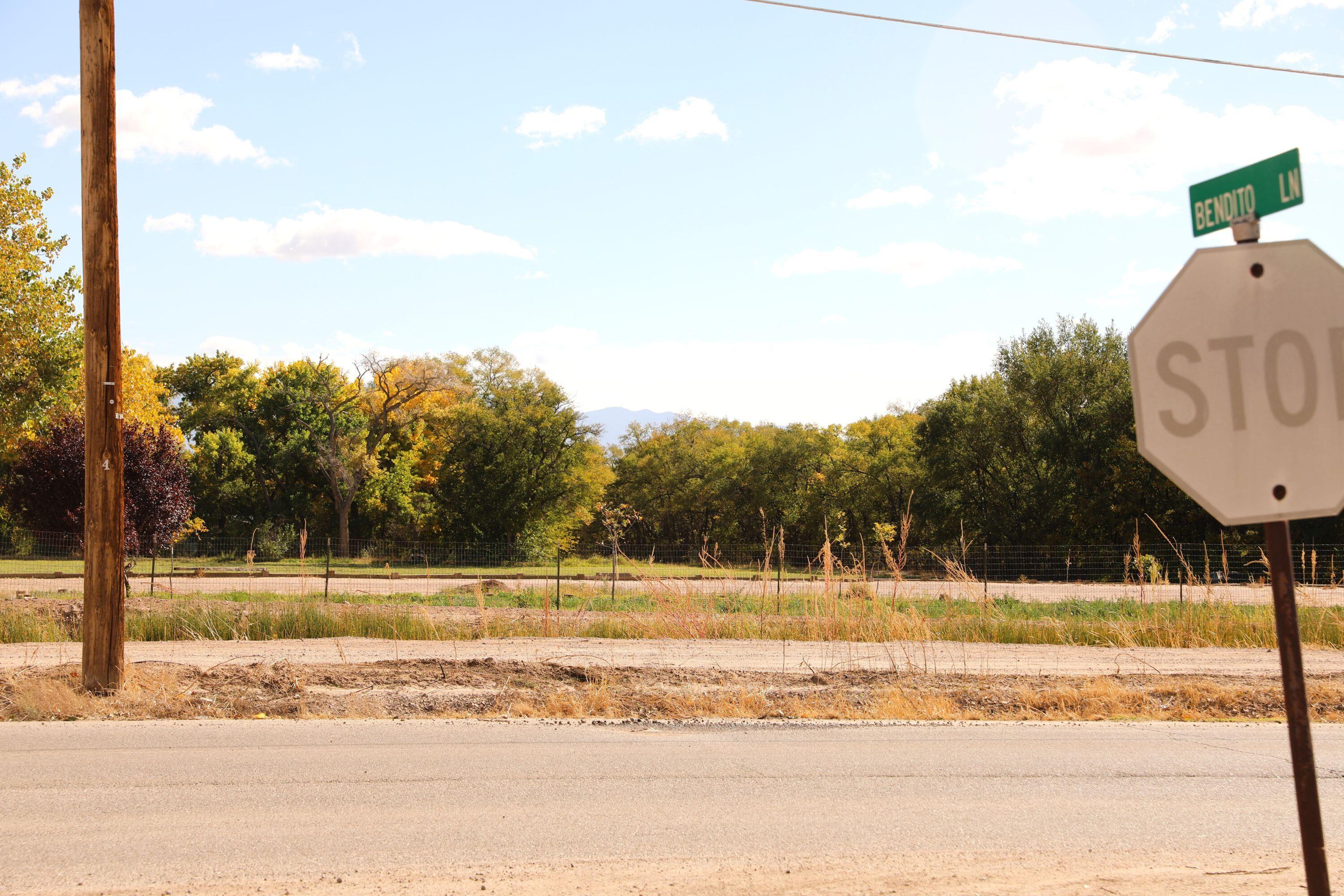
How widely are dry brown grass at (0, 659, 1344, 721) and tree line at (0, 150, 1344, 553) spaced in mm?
14044

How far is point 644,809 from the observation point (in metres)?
6.25

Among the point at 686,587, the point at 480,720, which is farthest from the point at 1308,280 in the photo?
the point at 686,587

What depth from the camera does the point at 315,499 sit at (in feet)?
201

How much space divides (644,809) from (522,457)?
5165 centimetres

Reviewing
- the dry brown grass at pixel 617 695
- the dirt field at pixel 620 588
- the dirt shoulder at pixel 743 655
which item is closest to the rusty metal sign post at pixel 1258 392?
the dry brown grass at pixel 617 695

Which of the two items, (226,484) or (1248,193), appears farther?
(226,484)

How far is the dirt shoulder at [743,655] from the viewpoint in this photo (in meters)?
13.0

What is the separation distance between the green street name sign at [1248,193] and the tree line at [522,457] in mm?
22394

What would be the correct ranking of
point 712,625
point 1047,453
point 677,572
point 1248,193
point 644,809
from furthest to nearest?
1. point 1047,453
2. point 677,572
3. point 712,625
4. point 644,809
5. point 1248,193

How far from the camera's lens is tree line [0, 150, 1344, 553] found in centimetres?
3161

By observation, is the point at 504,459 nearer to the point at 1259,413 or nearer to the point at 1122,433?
the point at 1122,433

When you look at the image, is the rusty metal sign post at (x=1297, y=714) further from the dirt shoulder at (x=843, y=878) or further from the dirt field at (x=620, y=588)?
the dirt field at (x=620, y=588)

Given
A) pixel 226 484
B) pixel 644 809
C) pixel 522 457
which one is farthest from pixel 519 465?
pixel 644 809

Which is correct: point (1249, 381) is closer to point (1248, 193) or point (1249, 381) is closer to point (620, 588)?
point (1248, 193)
